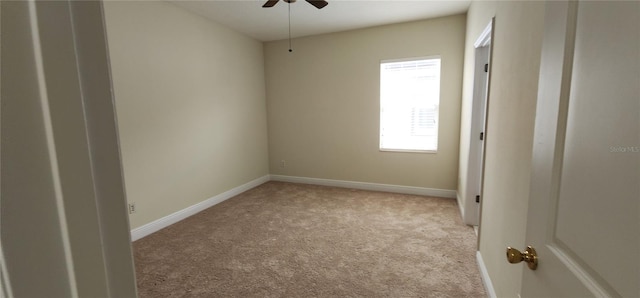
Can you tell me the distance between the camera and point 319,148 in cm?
468

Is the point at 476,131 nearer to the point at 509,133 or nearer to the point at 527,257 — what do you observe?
the point at 509,133

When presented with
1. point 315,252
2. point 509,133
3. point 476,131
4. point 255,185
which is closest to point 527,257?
point 509,133

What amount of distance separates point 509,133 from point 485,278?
1120mm

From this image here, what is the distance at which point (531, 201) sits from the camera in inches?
31.9

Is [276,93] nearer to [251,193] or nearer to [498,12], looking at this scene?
[251,193]

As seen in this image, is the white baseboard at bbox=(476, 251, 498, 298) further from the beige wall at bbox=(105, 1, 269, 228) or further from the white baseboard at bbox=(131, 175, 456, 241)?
the beige wall at bbox=(105, 1, 269, 228)

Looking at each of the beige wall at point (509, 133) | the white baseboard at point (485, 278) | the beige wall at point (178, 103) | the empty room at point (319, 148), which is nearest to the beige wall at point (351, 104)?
the empty room at point (319, 148)

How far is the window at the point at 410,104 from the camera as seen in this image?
385 centimetres

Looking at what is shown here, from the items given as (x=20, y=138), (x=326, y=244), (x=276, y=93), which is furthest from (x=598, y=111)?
(x=276, y=93)

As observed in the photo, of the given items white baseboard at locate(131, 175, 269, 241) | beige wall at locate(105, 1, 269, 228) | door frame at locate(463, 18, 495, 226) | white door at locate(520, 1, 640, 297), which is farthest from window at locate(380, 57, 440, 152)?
white door at locate(520, 1, 640, 297)

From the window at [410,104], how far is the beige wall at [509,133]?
5.51 ft

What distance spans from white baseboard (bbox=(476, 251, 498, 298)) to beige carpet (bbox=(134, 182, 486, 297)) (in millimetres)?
48

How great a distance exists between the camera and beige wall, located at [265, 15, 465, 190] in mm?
3730

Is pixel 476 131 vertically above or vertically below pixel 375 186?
above
